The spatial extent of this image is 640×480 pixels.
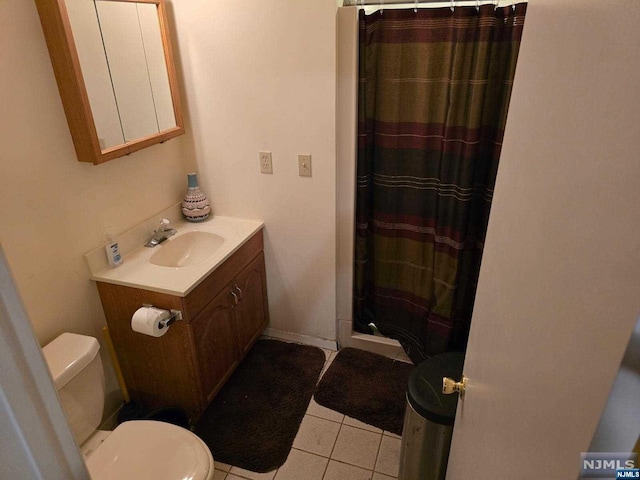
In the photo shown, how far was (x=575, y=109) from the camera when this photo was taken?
0.46 m

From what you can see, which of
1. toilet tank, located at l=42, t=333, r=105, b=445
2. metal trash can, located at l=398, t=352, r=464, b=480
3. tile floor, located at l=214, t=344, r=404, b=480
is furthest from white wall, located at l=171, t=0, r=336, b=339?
toilet tank, located at l=42, t=333, r=105, b=445

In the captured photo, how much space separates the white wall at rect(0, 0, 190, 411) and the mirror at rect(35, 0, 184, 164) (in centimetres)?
6

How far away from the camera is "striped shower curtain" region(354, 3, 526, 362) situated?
5.44 feet

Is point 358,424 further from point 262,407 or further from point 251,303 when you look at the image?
point 251,303

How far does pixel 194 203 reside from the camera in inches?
86.4

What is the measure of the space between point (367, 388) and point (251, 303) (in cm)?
76

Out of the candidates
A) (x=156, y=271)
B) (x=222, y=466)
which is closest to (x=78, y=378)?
(x=156, y=271)

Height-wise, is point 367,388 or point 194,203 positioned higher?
point 194,203

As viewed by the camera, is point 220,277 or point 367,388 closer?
point 220,277

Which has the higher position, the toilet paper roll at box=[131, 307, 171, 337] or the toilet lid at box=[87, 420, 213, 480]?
the toilet paper roll at box=[131, 307, 171, 337]

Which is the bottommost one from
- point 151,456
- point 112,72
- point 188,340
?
point 151,456

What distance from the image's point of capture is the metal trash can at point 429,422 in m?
1.38

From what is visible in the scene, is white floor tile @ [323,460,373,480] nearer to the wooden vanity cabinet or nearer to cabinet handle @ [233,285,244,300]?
the wooden vanity cabinet

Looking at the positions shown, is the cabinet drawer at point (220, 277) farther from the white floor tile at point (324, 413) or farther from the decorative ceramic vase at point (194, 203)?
the white floor tile at point (324, 413)
